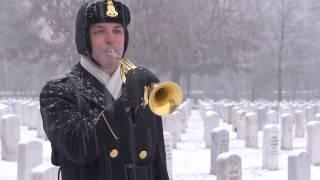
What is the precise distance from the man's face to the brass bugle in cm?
34

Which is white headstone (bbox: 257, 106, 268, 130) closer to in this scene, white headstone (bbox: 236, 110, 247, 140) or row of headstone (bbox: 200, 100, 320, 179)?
row of headstone (bbox: 200, 100, 320, 179)

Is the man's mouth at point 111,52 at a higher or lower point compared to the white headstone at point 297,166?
higher

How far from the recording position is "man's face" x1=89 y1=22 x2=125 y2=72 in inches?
87.4

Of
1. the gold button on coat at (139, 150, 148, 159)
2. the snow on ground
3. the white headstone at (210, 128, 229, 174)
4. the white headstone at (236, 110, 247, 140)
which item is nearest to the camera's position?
the gold button on coat at (139, 150, 148, 159)

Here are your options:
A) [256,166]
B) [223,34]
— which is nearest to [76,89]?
[256,166]

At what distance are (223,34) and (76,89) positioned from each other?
31219 millimetres

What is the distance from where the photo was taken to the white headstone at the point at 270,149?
10047mm

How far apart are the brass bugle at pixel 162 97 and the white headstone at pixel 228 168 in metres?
4.74

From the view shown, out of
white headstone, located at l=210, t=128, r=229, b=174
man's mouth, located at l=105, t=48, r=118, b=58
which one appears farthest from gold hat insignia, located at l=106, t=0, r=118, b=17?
white headstone, located at l=210, t=128, r=229, b=174

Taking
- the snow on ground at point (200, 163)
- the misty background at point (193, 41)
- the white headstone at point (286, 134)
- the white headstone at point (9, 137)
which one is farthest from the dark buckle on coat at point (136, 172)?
the misty background at point (193, 41)

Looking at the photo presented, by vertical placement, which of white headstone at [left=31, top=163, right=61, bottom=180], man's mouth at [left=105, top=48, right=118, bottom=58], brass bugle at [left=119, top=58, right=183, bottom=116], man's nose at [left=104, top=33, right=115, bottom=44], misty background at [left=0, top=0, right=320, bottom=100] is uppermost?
misty background at [left=0, top=0, right=320, bottom=100]

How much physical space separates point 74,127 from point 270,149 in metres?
8.46

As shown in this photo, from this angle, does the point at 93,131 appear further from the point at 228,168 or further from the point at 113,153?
the point at 228,168

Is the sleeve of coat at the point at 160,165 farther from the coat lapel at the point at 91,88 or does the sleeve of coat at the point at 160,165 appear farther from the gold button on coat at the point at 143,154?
the coat lapel at the point at 91,88
